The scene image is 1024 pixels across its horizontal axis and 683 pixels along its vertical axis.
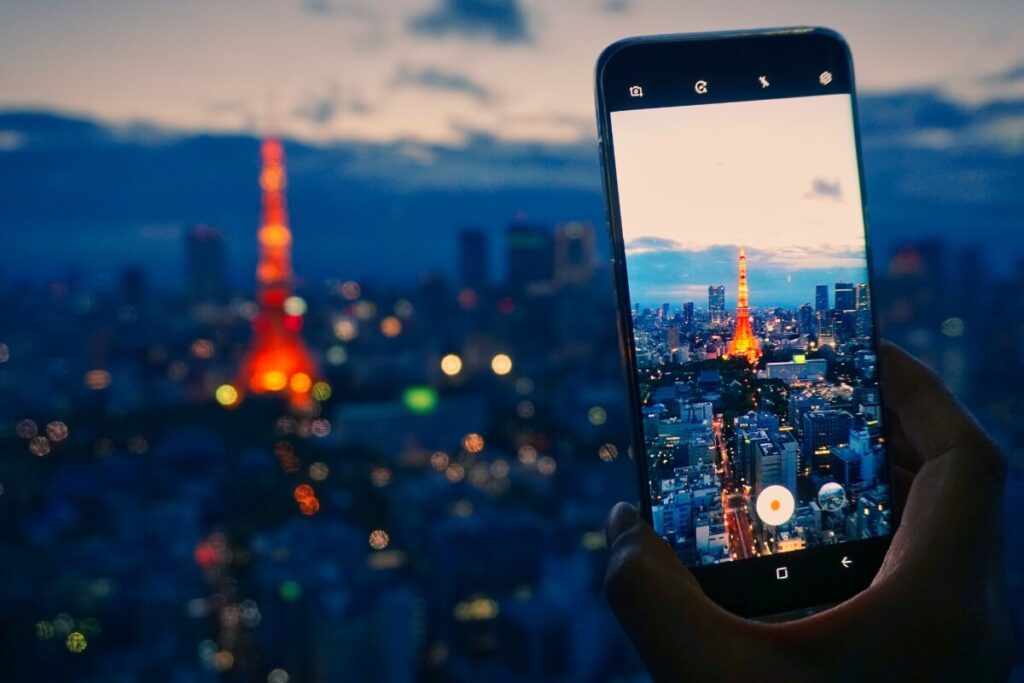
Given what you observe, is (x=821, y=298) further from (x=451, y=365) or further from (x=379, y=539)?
(x=451, y=365)

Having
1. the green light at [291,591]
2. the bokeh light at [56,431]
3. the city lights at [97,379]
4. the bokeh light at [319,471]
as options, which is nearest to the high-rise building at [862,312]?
the green light at [291,591]

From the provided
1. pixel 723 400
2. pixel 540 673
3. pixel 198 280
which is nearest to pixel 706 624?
pixel 723 400

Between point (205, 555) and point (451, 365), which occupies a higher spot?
point (451, 365)

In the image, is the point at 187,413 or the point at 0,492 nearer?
the point at 0,492

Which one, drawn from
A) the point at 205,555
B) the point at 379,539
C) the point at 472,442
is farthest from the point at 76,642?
the point at 472,442

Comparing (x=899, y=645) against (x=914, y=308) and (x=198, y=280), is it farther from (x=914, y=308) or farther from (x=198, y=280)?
(x=198, y=280)

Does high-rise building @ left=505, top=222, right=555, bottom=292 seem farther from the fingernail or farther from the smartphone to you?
the fingernail

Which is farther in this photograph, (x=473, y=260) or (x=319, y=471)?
(x=473, y=260)
